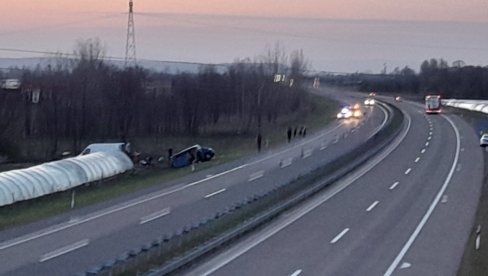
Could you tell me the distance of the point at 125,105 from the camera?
81.1m

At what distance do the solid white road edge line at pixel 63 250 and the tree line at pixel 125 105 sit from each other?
115 ft

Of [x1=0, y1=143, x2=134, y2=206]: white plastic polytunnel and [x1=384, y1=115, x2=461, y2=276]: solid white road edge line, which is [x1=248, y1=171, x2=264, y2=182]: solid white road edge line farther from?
[x1=384, y1=115, x2=461, y2=276]: solid white road edge line

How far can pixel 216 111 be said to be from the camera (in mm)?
95375

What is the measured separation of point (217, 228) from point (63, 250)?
14.0 feet

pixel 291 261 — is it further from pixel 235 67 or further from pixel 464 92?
pixel 464 92

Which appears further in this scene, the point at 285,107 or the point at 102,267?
the point at 285,107

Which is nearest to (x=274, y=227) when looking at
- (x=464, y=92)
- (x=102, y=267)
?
(x=102, y=267)

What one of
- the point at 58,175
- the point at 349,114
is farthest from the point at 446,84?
the point at 58,175

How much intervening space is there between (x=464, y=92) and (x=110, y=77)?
70465mm

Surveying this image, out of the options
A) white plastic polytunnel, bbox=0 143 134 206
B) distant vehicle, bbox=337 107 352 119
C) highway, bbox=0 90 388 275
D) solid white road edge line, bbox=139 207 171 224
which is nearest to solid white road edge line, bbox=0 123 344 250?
highway, bbox=0 90 388 275

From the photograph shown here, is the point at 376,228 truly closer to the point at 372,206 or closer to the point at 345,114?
the point at 372,206

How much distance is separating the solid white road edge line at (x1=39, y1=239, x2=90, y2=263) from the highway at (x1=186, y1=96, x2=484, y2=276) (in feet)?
11.1

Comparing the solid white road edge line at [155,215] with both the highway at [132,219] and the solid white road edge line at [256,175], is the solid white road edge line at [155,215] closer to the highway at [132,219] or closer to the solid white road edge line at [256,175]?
the highway at [132,219]

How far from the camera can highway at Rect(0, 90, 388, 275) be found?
69.9ft
